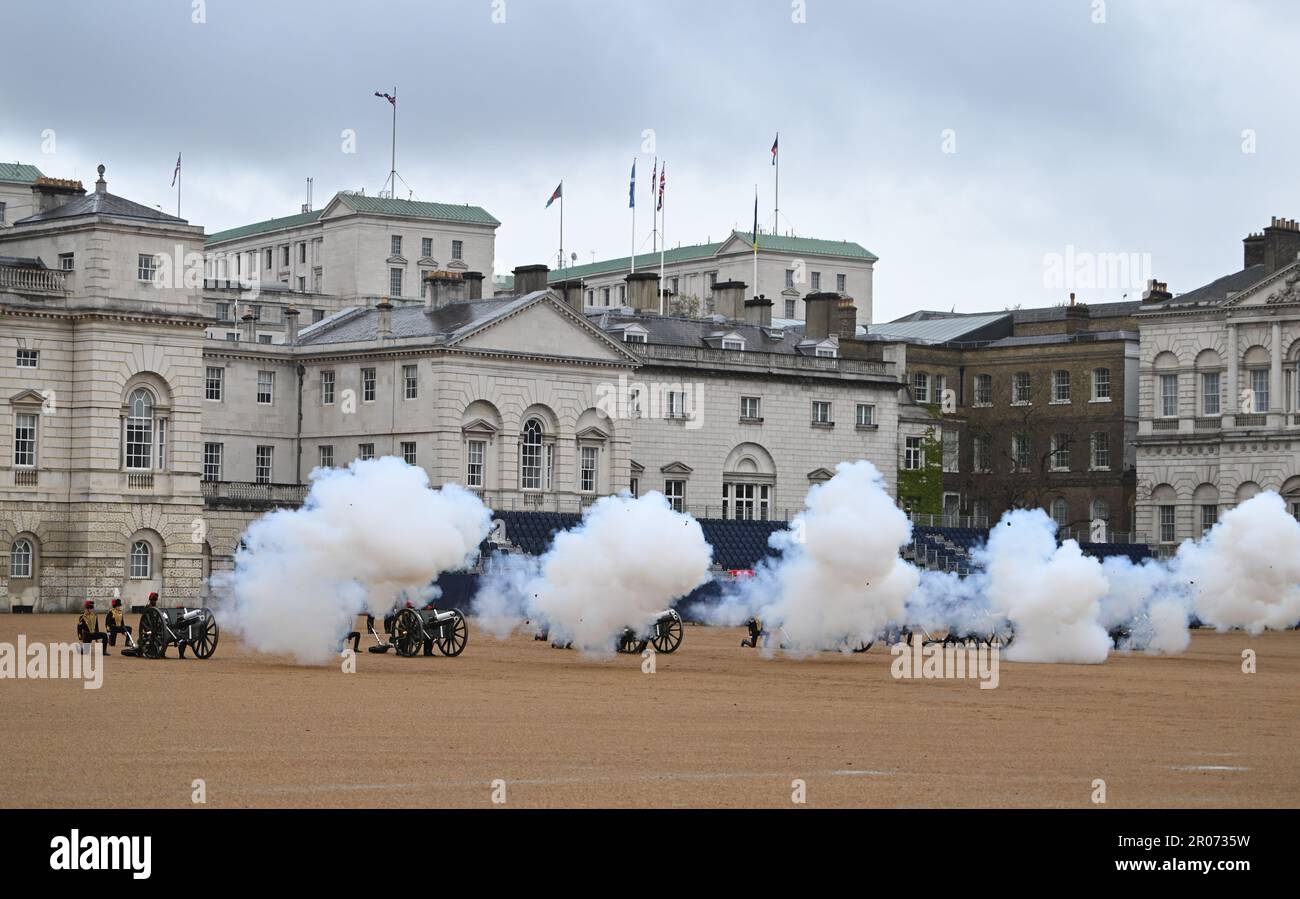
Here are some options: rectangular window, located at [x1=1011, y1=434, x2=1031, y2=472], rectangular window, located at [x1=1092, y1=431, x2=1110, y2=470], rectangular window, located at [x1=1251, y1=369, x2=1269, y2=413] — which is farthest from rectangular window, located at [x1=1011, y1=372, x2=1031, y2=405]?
rectangular window, located at [x1=1251, y1=369, x2=1269, y2=413]

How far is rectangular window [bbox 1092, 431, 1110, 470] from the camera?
363ft

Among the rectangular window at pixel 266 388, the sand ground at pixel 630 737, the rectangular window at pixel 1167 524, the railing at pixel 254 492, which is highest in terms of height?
the rectangular window at pixel 266 388

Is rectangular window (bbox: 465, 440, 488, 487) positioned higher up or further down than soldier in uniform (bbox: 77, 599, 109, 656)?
higher up

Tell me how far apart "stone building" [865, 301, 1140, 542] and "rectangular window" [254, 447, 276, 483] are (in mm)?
32489

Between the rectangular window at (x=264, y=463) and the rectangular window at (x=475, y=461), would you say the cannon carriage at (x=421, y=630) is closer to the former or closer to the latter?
the rectangular window at (x=475, y=461)

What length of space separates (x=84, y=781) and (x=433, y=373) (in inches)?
2445

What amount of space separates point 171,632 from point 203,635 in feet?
2.83

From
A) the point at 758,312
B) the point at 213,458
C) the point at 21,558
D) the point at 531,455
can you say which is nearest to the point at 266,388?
the point at 213,458

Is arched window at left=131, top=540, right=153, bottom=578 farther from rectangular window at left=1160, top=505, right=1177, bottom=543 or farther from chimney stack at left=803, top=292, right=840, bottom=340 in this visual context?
rectangular window at left=1160, top=505, right=1177, bottom=543

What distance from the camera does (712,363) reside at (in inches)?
3844

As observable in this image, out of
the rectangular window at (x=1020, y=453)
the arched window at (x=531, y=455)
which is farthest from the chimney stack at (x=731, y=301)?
the arched window at (x=531, y=455)

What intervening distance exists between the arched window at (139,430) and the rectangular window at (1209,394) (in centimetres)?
5070

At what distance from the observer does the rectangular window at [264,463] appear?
9131 cm

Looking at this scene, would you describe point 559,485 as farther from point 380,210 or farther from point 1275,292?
point 380,210
